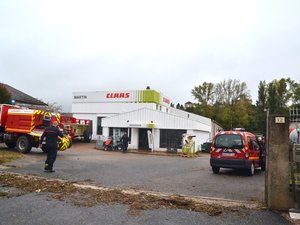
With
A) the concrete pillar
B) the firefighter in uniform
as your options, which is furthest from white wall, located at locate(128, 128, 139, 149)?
the concrete pillar

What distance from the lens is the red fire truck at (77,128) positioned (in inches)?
1234

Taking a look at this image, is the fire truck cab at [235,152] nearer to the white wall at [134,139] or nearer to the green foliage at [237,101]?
the white wall at [134,139]

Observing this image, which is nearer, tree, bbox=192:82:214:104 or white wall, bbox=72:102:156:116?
white wall, bbox=72:102:156:116

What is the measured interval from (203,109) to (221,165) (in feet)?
169

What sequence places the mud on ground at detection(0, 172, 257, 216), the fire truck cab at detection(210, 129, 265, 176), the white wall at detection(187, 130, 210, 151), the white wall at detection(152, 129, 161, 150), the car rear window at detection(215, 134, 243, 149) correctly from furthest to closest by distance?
the white wall at detection(152, 129, 161, 150)
the white wall at detection(187, 130, 210, 151)
the car rear window at detection(215, 134, 243, 149)
the fire truck cab at detection(210, 129, 265, 176)
the mud on ground at detection(0, 172, 257, 216)

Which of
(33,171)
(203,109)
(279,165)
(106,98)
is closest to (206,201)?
(279,165)

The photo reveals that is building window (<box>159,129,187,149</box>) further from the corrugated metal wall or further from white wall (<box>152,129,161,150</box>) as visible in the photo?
the corrugated metal wall

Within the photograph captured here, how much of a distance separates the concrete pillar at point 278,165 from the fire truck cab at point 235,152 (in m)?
5.86

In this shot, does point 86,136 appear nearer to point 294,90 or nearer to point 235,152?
point 235,152

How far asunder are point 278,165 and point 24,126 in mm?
15550

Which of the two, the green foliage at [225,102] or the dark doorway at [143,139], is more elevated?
the green foliage at [225,102]

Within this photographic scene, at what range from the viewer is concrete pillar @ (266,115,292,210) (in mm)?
6438

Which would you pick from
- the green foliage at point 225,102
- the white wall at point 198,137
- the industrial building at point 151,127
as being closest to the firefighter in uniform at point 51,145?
the industrial building at point 151,127

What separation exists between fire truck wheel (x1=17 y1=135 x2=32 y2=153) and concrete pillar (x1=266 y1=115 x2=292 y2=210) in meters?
14.9
